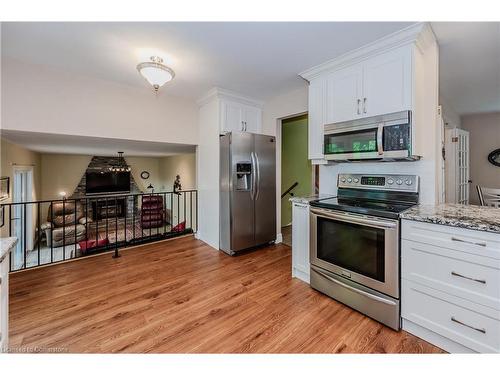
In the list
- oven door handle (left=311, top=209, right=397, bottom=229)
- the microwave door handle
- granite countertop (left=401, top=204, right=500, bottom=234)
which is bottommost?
oven door handle (left=311, top=209, right=397, bottom=229)

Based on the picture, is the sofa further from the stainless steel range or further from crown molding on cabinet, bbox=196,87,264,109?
the stainless steel range

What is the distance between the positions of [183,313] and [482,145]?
6.67 metres

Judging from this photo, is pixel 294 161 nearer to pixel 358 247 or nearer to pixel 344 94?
pixel 344 94

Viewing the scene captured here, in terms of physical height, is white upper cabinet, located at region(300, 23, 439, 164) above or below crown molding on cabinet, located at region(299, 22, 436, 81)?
below

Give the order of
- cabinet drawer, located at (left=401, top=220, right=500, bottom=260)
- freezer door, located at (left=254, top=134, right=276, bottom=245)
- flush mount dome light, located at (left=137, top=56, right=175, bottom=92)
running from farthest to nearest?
freezer door, located at (left=254, top=134, right=276, bottom=245)
flush mount dome light, located at (left=137, top=56, right=175, bottom=92)
cabinet drawer, located at (left=401, top=220, right=500, bottom=260)

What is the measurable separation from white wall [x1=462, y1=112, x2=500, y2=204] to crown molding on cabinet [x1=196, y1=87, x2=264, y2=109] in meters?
4.90

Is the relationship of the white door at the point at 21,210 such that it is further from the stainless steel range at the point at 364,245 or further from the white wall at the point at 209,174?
the stainless steel range at the point at 364,245

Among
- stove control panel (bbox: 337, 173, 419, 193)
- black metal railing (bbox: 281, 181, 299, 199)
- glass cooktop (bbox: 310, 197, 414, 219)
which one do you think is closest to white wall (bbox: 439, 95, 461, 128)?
stove control panel (bbox: 337, 173, 419, 193)

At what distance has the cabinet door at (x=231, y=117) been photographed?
11.1 ft

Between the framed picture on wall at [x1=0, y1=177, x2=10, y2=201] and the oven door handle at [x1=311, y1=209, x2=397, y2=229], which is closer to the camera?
the oven door handle at [x1=311, y1=209, x2=397, y2=229]

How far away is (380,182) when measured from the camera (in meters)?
2.24

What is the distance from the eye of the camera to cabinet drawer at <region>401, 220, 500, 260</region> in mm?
1291

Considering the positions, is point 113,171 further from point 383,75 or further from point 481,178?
point 481,178
